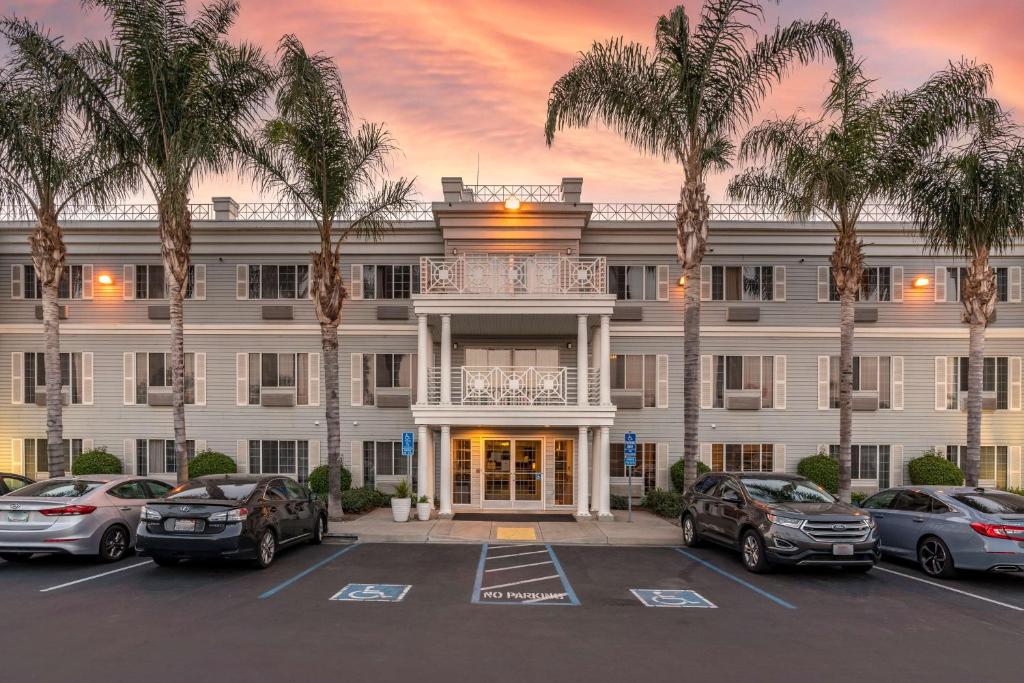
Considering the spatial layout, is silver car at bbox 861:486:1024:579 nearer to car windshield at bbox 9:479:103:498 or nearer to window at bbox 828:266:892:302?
window at bbox 828:266:892:302

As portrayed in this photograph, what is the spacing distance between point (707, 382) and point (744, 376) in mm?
1234

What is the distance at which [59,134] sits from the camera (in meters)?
15.8

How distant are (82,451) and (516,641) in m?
19.4

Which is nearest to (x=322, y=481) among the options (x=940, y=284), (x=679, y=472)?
(x=679, y=472)

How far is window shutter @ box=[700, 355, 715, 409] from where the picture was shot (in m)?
20.7

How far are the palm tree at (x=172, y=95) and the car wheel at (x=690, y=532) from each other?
475 inches

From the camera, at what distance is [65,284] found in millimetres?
21250

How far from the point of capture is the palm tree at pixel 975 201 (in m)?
14.9

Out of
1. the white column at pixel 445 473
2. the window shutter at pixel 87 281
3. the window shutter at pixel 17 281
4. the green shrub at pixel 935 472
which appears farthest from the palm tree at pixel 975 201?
the window shutter at pixel 17 281

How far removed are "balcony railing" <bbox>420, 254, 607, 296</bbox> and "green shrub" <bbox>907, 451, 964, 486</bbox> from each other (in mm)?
11372

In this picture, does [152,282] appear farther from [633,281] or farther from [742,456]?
[742,456]

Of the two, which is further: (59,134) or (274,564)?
(59,134)

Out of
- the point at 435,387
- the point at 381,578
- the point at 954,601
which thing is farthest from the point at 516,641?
the point at 435,387

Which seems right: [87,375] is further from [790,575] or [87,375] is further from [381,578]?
[790,575]
